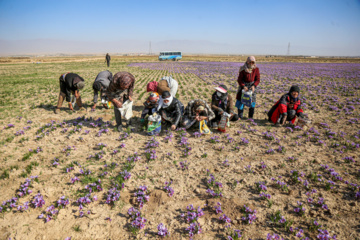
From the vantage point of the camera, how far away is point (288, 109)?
7.80 metres

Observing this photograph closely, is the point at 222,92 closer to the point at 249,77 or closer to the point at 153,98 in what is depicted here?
the point at 249,77

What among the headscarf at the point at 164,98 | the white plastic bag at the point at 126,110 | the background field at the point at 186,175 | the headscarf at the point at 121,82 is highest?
the headscarf at the point at 121,82

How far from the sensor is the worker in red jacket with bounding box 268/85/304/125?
295 inches

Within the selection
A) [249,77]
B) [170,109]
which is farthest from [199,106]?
[249,77]

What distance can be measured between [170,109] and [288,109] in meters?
5.14

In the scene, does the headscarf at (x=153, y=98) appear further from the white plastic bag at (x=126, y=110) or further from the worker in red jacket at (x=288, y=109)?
the worker in red jacket at (x=288, y=109)

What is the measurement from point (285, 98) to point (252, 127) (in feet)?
5.93

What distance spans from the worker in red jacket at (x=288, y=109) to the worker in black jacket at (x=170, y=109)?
4214mm

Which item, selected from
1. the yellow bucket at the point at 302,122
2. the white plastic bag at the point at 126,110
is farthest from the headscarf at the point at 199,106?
the yellow bucket at the point at 302,122

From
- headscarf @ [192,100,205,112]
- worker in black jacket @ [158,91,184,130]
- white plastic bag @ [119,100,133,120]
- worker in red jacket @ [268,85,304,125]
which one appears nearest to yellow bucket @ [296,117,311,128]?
worker in red jacket @ [268,85,304,125]

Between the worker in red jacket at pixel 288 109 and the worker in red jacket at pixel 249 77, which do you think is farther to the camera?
the worker in red jacket at pixel 249 77

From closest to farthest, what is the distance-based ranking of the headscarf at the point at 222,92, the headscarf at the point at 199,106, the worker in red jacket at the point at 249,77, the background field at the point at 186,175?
1. the background field at the point at 186,175
2. the headscarf at the point at 199,106
3. the headscarf at the point at 222,92
4. the worker in red jacket at the point at 249,77

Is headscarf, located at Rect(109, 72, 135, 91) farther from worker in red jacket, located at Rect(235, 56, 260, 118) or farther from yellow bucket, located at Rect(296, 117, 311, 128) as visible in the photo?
yellow bucket, located at Rect(296, 117, 311, 128)

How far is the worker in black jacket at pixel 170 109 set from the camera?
6915mm
